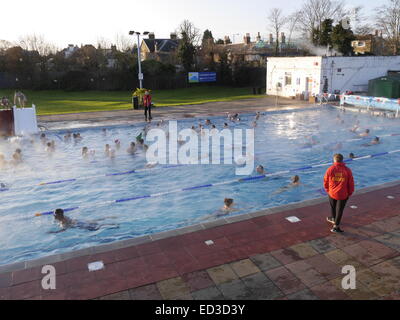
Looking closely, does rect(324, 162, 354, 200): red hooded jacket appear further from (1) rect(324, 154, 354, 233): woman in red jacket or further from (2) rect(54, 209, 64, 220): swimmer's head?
(2) rect(54, 209, 64, 220): swimmer's head

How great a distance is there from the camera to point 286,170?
1297cm

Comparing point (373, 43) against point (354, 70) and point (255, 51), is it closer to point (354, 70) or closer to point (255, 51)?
point (255, 51)

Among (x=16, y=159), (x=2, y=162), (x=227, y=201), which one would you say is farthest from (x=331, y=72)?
(x=2, y=162)

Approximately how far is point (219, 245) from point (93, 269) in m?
2.21

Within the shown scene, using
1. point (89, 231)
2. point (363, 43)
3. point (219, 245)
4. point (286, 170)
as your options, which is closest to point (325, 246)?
point (219, 245)

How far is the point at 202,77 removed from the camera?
47156mm

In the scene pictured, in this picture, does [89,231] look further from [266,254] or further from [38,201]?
[266,254]

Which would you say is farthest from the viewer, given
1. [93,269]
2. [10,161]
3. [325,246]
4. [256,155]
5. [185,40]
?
[185,40]

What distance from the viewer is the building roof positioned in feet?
213

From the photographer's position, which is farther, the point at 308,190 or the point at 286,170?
the point at 286,170

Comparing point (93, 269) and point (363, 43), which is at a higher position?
point (363, 43)

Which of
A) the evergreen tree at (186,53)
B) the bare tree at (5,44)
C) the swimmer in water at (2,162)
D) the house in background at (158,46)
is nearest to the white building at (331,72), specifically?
the evergreen tree at (186,53)

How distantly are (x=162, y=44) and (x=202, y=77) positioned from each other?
22827 millimetres

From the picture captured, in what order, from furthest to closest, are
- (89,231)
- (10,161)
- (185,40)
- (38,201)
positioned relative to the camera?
1. (185,40)
2. (10,161)
3. (38,201)
4. (89,231)
